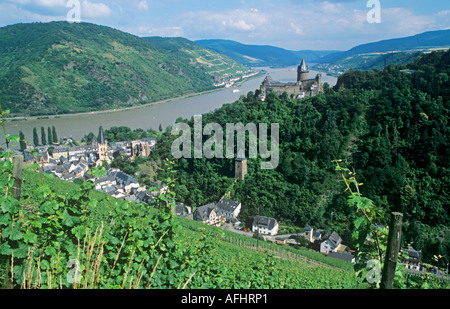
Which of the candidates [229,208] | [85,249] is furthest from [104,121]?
[85,249]

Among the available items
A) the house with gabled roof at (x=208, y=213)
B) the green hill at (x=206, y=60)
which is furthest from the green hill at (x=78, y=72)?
the house with gabled roof at (x=208, y=213)

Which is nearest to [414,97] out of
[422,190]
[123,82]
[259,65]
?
[422,190]

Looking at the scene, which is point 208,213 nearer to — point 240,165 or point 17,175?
point 240,165

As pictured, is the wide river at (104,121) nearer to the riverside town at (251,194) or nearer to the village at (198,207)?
the riverside town at (251,194)

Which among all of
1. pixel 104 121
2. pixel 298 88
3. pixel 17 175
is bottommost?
pixel 104 121

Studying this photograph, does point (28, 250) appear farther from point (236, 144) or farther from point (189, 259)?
point (236, 144)
